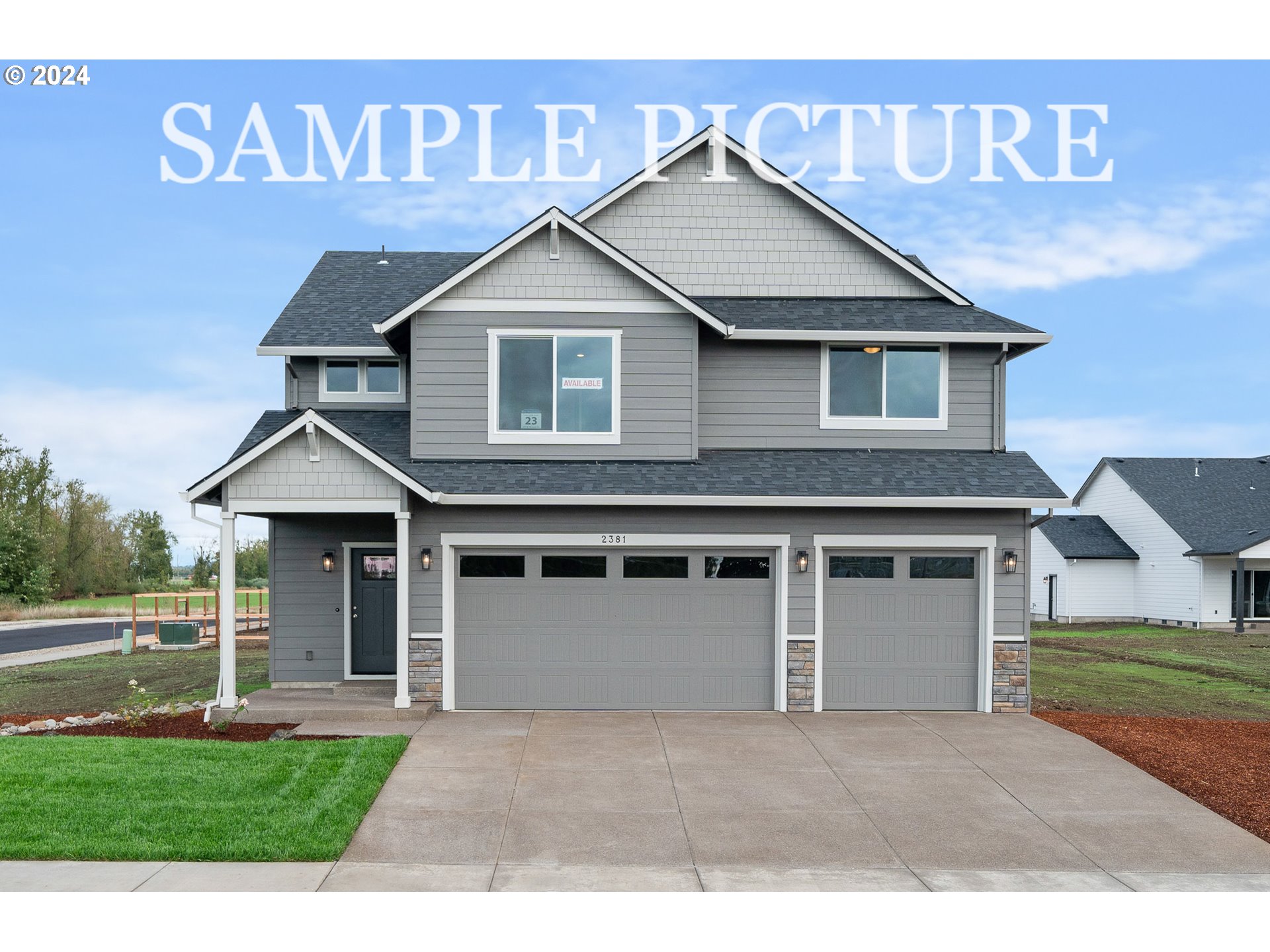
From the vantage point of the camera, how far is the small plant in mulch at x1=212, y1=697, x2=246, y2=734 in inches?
448

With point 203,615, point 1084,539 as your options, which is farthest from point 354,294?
point 1084,539

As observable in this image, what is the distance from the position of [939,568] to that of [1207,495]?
26525mm

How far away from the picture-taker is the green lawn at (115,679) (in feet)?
48.9

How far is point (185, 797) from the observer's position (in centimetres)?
834

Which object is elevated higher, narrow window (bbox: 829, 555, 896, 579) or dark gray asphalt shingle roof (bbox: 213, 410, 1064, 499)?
dark gray asphalt shingle roof (bbox: 213, 410, 1064, 499)

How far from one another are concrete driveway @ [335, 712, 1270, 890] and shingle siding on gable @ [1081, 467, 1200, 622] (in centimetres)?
2328

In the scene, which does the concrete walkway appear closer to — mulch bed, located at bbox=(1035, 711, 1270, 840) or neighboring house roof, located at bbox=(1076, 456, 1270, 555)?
mulch bed, located at bbox=(1035, 711, 1270, 840)

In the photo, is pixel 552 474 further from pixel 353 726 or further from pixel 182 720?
pixel 182 720

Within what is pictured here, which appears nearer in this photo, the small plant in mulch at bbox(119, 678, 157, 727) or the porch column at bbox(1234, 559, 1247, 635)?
the small plant in mulch at bbox(119, 678, 157, 727)

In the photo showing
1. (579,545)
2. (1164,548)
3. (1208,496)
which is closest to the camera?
(579,545)

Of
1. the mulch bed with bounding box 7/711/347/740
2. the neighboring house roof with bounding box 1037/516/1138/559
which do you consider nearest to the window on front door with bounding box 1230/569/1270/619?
the neighboring house roof with bounding box 1037/516/1138/559

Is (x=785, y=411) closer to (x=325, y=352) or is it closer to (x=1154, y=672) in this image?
(x=325, y=352)

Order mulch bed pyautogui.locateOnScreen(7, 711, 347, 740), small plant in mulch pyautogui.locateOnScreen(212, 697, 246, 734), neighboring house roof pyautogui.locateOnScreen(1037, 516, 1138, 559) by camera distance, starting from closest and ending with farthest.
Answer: mulch bed pyautogui.locateOnScreen(7, 711, 347, 740) < small plant in mulch pyautogui.locateOnScreen(212, 697, 246, 734) < neighboring house roof pyautogui.locateOnScreen(1037, 516, 1138, 559)

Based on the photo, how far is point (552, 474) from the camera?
12.6 metres
